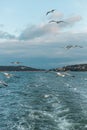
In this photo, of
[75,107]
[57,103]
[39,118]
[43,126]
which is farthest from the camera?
[57,103]

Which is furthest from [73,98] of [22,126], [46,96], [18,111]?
[22,126]

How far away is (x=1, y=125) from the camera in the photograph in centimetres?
5069

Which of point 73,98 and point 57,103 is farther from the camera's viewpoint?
point 73,98

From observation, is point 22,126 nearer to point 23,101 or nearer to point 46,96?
point 23,101

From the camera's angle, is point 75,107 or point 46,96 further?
point 46,96

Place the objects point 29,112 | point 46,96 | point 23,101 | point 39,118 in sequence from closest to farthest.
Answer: point 39,118, point 29,112, point 23,101, point 46,96

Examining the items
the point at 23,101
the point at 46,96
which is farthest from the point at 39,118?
the point at 46,96

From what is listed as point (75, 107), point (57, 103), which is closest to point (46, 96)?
point (57, 103)

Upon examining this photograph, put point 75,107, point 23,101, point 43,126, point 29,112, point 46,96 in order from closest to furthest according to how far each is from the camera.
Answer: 1. point 43,126
2. point 29,112
3. point 75,107
4. point 23,101
5. point 46,96

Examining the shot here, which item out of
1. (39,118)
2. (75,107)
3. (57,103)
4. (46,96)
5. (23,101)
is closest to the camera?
(39,118)

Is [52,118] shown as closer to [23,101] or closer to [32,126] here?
[32,126]

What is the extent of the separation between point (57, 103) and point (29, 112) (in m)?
9.64

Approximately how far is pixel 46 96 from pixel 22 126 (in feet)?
95.0

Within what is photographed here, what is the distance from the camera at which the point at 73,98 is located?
7512 centimetres
